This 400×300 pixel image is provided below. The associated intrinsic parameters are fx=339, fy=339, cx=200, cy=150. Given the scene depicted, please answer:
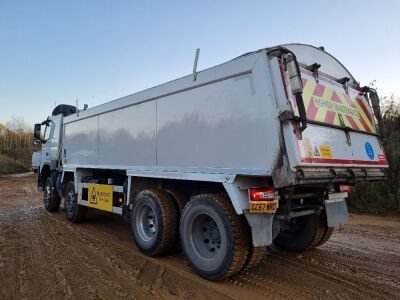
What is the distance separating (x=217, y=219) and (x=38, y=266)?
9.02 feet

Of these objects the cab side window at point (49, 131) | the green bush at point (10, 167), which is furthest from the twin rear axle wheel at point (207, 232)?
the green bush at point (10, 167)

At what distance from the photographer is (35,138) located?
10.6 m

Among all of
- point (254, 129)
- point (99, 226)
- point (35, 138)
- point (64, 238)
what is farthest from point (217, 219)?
point (35, 138)

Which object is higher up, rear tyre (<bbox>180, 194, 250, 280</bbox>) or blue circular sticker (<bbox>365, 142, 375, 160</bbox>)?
blue circular sticker (<bbox>365, 142, 375, 160</bbox>)

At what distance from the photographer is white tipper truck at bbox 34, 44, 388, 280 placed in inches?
151

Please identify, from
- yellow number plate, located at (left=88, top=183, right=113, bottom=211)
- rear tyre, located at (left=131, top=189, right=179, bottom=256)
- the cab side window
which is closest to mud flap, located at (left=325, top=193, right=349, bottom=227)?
rear tyre, located at (left=131, top=189, right=179, bottom=256)

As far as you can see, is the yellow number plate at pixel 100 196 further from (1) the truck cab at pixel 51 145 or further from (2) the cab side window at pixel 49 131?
(2) the cab side window at pixel 49 131

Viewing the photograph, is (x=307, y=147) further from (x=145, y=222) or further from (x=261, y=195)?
(x=145, y=222)

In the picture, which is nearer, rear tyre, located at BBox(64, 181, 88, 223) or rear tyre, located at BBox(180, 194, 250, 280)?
rear tyre, located at BBox(180, 194, 250, 280)

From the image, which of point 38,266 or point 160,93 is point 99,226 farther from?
point 160,93

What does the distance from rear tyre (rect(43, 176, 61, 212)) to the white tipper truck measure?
415 centimetres

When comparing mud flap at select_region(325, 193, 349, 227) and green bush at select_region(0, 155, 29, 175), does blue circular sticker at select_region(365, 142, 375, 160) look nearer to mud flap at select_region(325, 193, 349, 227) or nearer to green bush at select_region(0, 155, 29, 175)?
mud flap at select_region(325, 193, 349, 227)

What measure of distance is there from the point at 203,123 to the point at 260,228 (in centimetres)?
162

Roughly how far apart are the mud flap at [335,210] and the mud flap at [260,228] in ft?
4.70
